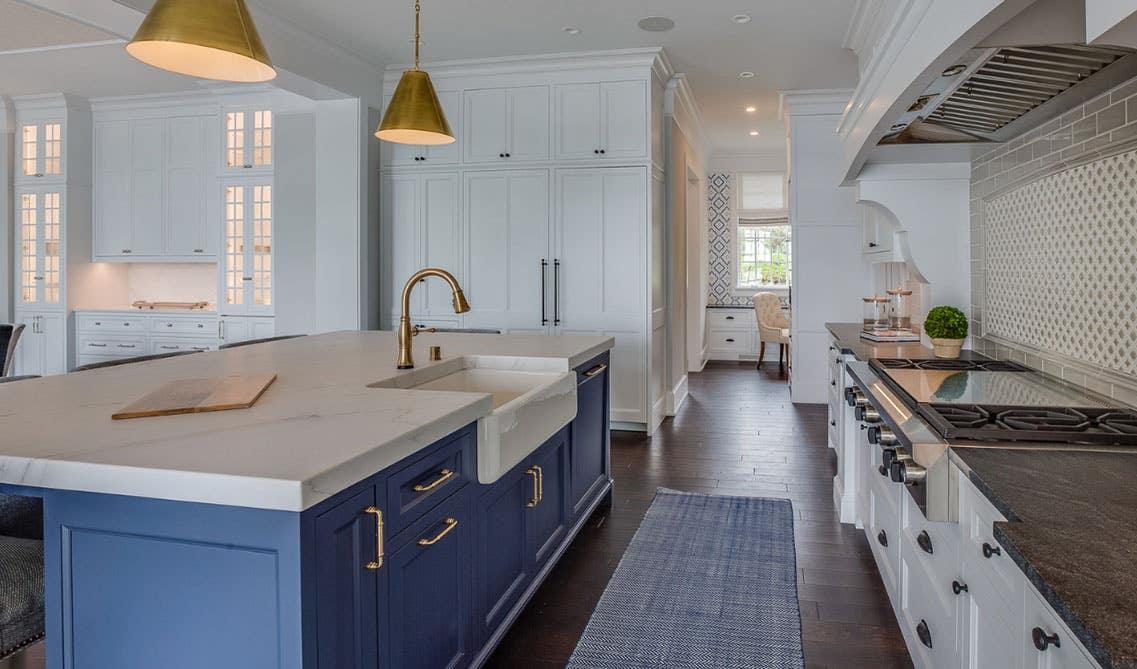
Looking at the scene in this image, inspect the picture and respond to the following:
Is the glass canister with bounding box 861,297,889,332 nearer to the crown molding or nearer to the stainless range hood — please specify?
the stainless range hood

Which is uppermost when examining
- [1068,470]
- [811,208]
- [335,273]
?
[811,208]

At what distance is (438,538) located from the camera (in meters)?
1.73

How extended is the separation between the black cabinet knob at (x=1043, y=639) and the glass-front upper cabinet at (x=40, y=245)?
26.4 ft

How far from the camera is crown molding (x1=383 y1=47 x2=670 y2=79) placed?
17.6 ft

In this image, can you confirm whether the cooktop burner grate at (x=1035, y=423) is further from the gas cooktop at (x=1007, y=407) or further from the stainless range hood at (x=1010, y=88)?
the stainless range hood at (x=1010, y=88)

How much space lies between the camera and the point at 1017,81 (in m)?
1.89

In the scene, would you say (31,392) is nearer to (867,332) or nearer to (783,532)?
(783,532)

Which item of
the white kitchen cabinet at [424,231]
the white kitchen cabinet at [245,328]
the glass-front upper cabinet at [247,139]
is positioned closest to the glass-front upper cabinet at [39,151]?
the glass-front upper cabinet at [247,139]

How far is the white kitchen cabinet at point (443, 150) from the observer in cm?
575

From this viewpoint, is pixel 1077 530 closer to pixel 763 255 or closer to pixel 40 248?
pixel 40 248

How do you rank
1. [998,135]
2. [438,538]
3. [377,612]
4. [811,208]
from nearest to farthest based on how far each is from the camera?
[377,612], [438,538], [998,135], [811,208]

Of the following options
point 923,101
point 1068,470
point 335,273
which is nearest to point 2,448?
point 1068,470

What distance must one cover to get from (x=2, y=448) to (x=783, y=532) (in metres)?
2.92

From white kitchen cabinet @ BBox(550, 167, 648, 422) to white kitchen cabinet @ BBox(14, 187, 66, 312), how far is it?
4.85 meters
